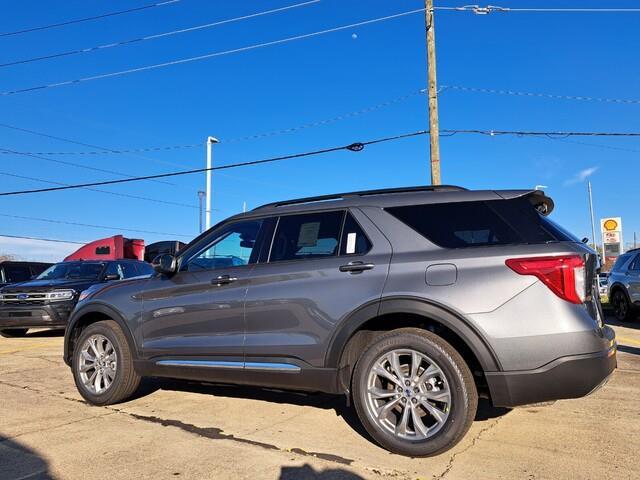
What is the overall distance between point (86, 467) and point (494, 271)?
3.04 metres

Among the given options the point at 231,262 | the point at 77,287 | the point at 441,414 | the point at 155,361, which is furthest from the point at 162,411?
the point at 77,287

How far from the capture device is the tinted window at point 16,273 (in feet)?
51.6

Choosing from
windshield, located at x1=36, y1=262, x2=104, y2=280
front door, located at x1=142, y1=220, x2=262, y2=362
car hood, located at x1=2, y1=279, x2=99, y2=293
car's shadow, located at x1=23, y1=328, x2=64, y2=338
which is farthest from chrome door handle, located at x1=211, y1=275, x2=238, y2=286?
car's shadow, located at x1=23, y1=328, x2=64, y2=338

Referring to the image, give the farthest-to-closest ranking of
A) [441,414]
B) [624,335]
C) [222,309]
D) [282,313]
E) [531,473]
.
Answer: [624,335], [222,309], [282,313], [441,414], [531,473]

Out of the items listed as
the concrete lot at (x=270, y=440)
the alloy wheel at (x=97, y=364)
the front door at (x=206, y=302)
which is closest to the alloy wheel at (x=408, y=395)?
the concrete lot at (x=270, y=440)

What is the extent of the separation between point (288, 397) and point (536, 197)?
304cm

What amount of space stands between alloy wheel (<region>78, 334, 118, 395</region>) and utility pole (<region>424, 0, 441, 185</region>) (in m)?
9.98

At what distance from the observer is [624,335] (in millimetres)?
9500

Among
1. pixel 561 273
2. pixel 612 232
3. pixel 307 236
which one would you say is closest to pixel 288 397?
pixel 307 236

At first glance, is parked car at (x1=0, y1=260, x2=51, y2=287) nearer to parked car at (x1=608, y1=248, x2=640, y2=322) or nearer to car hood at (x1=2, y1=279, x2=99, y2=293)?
car hood at (x1=2, y1=279, x2=99, y2=293)

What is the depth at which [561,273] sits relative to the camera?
11.0 ft

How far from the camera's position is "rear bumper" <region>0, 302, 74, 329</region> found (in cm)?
1017

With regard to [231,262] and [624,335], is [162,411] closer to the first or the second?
[231,262]

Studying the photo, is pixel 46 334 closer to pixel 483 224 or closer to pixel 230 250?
pixel 230 250
